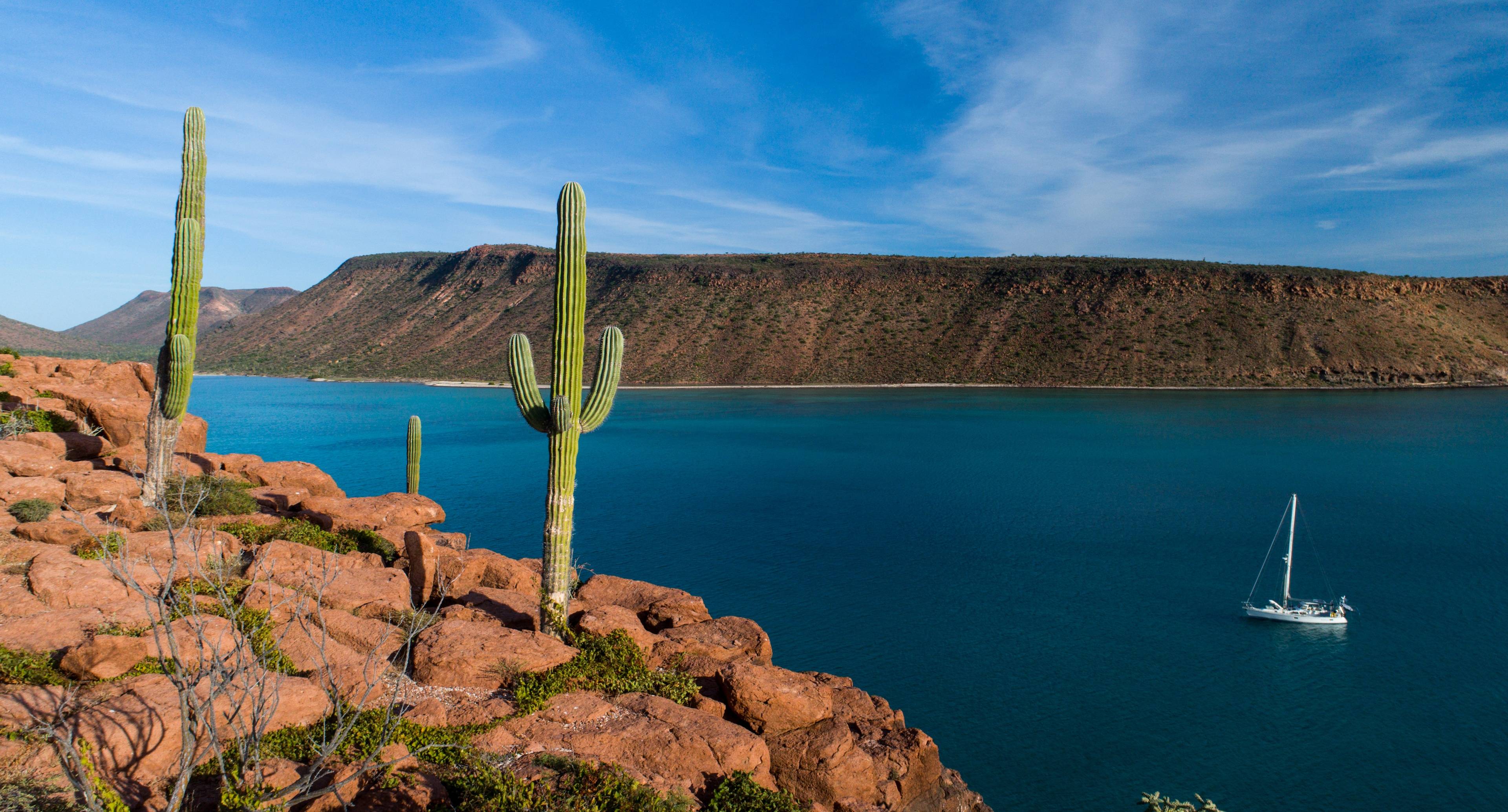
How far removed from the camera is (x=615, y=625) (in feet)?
38.2

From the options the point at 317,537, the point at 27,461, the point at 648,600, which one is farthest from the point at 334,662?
the point at 27,461

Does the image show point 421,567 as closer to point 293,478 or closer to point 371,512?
point 371,512

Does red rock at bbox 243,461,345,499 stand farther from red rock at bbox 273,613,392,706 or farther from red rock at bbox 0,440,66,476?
red rock at bbox 273,613,392,706

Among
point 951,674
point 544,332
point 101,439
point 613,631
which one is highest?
point 544,332

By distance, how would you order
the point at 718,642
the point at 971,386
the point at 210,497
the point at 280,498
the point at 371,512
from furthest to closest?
the point at 971,386
the point at 280,498
the point at 371,512
the point at 210,497
the point at 718,642

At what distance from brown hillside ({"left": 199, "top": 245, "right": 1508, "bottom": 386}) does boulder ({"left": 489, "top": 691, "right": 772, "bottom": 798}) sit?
78.7 meters

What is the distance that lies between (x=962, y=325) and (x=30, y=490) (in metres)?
88.1

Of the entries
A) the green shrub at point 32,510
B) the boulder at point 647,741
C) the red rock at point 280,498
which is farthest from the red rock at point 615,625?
the red rock at point 280,498

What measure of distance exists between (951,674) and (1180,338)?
80.7 metres

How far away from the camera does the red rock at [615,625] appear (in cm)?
1129

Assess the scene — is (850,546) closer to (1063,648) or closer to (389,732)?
(1063,648)

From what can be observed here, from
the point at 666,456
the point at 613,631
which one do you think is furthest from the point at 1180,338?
the point at 613,631

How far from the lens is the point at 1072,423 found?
53500mm

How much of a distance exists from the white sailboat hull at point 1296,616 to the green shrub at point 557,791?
687 inches
